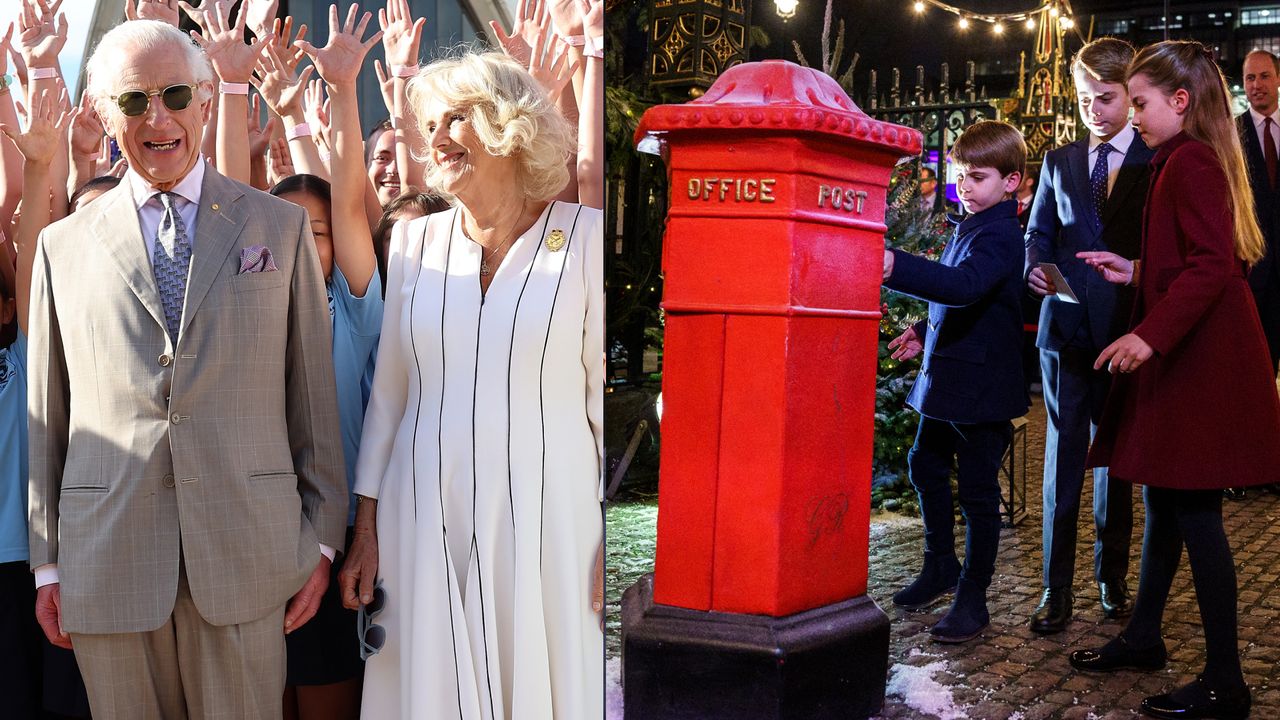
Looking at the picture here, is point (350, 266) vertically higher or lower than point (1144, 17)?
lower

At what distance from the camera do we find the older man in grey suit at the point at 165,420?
6.73 ft

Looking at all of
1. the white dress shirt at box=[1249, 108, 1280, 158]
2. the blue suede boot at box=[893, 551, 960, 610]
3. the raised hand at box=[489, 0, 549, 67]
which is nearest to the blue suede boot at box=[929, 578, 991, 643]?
A: the blue suede boot at box=[893, 551, 960, 610]

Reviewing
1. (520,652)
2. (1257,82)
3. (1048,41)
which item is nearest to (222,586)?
(520,652)

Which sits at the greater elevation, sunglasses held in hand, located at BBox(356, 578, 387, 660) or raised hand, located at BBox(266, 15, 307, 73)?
raised hand, located at BBox(266, 15, 307, 73)

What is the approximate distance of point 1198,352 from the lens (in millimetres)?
2910

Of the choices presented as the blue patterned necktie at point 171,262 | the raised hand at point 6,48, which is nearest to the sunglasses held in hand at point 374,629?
the blue patterned necktie at point 171,262

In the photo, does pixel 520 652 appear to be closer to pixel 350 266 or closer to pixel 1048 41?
pixel 350 266

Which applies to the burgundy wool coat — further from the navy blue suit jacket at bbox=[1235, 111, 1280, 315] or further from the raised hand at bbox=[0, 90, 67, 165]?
the raised hand at bbox=[0, 90, 67, 165]

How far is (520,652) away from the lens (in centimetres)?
214

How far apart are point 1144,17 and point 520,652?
286cm

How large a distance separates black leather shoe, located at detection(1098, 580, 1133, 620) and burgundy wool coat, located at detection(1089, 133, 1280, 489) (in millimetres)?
952

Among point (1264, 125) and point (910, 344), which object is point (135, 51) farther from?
point (1264, 125)

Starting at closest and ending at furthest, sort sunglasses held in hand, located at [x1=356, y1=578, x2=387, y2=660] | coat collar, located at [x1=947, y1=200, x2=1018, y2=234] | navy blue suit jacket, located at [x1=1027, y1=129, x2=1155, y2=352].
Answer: sunglasses held in hand, located at [x1=356, y1=578, x2=387, y2=660]
navy blue suit jacket, located at [x1=1027, y1=129, x2=1155, y2=352]
coat collar, located at [x1=947, y1=200, x2=1018, y2=234]

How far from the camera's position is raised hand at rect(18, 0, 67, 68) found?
2412 mm
